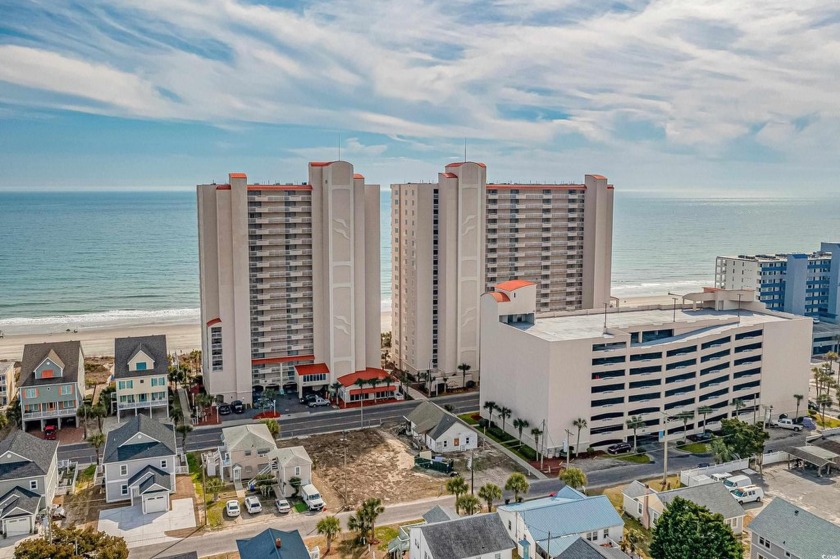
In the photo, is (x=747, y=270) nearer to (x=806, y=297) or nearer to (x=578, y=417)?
(x=806, y=297)

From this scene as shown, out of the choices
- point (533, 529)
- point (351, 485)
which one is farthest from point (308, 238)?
point (533, 529)

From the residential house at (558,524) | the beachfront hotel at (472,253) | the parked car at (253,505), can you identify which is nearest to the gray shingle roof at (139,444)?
the parked car at (253,505)

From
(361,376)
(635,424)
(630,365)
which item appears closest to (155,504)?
(361,376)

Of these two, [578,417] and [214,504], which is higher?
[578,417]

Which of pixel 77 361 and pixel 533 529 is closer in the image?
pixel 533 529

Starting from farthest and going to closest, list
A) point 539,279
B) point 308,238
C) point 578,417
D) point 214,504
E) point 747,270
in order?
point 747,270
point 539,279
point 308,238
point 578,417
point 214,504

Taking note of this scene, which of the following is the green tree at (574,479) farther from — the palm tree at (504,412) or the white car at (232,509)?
the white car at (232,509)

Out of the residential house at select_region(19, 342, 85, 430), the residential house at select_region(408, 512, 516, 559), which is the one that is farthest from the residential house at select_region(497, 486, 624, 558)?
the residential house at select_region(19, 342, 85, 430)

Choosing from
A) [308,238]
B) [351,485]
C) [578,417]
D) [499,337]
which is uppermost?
[308,238]
